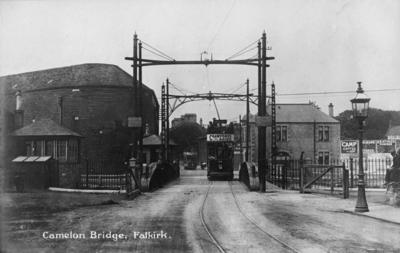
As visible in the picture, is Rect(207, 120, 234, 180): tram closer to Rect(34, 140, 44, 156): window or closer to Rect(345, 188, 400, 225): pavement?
Rect(34, 140, 44, 156): window

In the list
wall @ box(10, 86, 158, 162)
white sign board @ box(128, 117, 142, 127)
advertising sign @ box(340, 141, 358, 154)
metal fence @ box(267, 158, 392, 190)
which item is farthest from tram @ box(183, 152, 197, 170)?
advertising sign @ box(340, 141, 358, 154)

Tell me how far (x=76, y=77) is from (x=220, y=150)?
26.5m

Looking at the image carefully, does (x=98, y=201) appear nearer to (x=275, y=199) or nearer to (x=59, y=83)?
(x=275, y=199)

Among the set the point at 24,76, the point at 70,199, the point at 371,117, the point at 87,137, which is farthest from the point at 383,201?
the point at 371,117

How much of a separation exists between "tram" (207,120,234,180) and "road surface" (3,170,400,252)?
Answer: 1628 centimetres

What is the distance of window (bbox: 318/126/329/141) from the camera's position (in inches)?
2349

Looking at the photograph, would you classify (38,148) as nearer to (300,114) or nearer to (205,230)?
(205,230)

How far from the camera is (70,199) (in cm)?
1686

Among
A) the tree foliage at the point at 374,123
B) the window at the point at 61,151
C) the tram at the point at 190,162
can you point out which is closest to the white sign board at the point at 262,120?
the window at the point at 61,151

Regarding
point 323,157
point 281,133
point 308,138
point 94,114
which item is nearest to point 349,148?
point 94,114

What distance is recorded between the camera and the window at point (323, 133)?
5966 centimetres

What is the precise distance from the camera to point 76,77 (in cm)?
5294

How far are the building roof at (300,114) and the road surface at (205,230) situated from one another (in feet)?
146

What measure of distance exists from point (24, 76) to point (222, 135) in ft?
121
